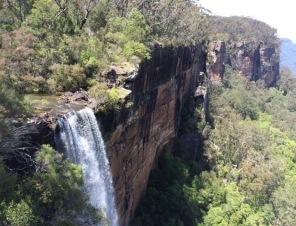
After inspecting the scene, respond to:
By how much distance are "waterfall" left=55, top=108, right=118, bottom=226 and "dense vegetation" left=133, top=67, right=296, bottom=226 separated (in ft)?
26.7

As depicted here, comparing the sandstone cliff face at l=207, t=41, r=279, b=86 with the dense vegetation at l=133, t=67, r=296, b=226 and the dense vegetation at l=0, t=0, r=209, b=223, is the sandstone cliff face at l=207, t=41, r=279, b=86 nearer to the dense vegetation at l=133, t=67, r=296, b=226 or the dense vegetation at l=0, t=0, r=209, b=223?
the dense vegetation at l=133, t=67, r=296, b=226

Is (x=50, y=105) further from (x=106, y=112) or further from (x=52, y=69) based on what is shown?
(x=52, y=69)

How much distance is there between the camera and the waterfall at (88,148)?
1299 centimetres

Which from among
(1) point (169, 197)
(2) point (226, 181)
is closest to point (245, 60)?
(2) point (226, 181)

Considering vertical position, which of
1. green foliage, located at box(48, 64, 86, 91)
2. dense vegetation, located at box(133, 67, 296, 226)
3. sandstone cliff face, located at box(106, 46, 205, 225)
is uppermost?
green foliage, located at box(48, 64, 86, 91)

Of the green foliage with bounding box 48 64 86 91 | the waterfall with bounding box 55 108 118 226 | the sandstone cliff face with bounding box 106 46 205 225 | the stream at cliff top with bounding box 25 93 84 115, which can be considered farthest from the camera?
the sandstone cliff face with bounding box 106 46 205 225

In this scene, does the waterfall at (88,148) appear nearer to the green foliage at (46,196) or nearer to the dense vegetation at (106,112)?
the dense vegetation at (106,112)

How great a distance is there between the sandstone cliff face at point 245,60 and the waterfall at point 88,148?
44891 millimetres

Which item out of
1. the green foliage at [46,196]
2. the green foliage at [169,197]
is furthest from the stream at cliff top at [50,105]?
the green foliage at [169,197]

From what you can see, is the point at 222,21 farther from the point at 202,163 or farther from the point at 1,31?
the point at 1,31

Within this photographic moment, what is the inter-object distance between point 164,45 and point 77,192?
18.4 m

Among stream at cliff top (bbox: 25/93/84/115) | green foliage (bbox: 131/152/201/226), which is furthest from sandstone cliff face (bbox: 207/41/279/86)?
stream at cliff top (bbox: 25/93/84/115)

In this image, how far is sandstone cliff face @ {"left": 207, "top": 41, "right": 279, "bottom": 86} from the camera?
193 feet

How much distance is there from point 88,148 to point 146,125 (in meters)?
10.4
